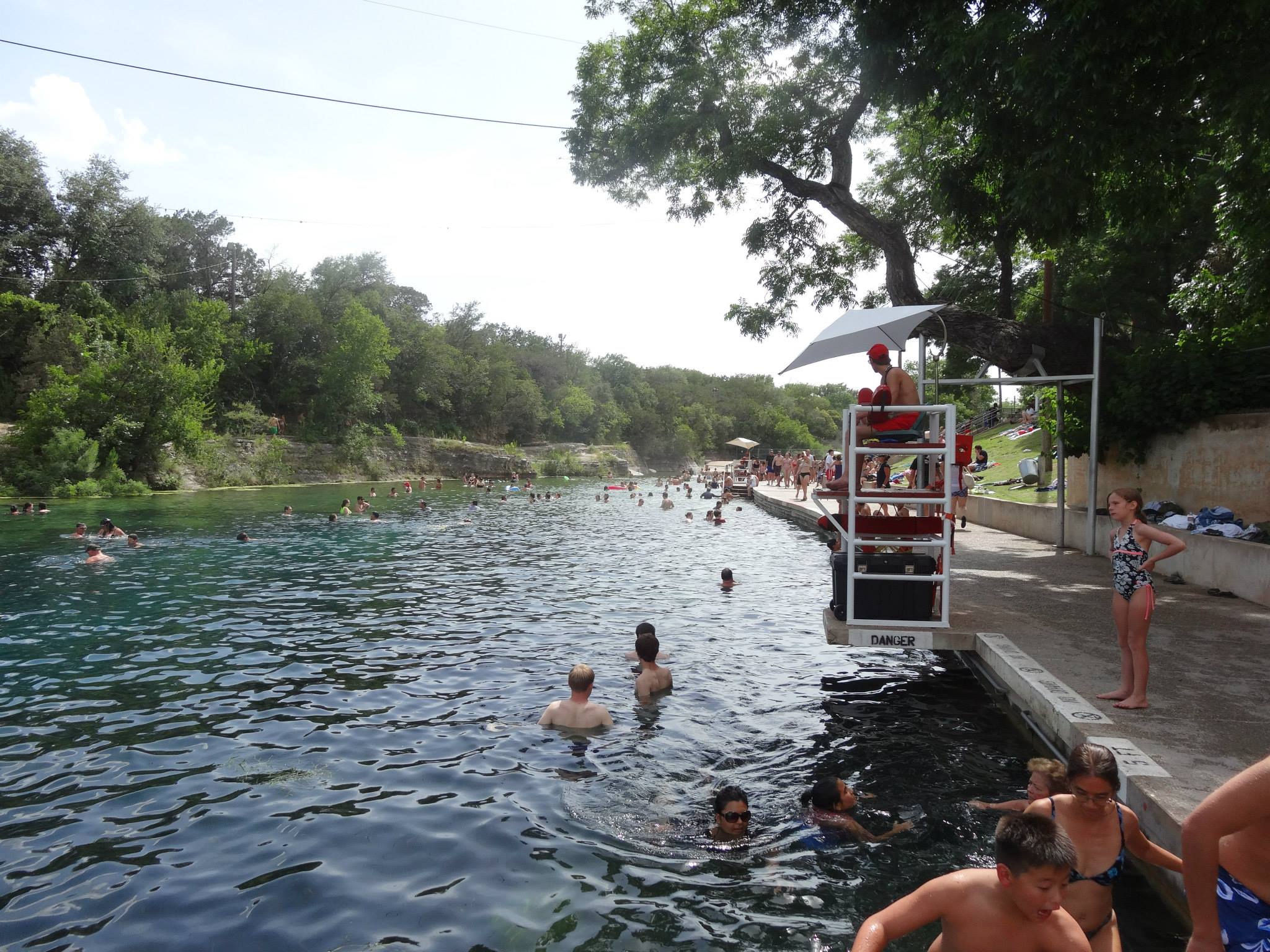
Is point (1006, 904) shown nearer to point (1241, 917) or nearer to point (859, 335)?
point (1241, 917)

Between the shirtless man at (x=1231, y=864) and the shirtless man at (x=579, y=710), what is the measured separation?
6018 millimetres

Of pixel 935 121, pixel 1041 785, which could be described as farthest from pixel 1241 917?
pixel 935 121

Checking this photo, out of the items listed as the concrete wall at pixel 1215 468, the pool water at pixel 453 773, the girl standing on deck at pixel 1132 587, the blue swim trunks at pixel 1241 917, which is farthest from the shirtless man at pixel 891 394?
the concrete wall at pixel 1215 468

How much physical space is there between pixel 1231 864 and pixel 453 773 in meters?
5.77

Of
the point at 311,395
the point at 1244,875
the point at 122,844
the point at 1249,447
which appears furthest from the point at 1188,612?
the point at 311,395

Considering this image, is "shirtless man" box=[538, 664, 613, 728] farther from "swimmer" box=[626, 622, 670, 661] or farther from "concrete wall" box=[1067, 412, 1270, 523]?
"concrete wall" box=[1067, 412, 1270, 523]

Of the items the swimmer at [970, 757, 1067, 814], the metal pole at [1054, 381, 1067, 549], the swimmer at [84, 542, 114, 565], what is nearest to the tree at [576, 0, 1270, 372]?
the metal pole at [1054, 381, 1067, 549]

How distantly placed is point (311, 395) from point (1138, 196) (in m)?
61.6

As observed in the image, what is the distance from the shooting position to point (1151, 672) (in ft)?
23.4

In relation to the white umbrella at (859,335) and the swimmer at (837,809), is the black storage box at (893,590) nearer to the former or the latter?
the swimmer at (837,809)

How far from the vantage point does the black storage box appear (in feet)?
26.7

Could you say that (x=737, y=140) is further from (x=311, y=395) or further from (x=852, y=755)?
(x=311, y=395)

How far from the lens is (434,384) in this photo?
7050cm

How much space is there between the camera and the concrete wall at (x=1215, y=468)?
39.4 feet
